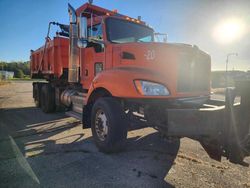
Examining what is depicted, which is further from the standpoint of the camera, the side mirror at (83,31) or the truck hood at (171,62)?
the side mirror at (83,31)

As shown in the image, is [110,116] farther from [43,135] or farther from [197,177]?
[43,135]

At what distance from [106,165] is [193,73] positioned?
232 centimetres

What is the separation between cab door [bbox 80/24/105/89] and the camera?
198 inches

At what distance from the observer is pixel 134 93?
11.9ft

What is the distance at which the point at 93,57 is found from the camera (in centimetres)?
546

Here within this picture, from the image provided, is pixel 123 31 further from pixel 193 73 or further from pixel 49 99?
pixel 49 99

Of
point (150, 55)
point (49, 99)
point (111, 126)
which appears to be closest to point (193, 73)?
point (150, 55)

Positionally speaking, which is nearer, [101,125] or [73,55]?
[101,125]

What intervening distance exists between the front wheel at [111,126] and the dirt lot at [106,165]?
214 mm

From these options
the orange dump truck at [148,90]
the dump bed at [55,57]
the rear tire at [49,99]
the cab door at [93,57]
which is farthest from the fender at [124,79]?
the rear tire at [49,99]

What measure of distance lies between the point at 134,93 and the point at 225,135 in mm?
1493

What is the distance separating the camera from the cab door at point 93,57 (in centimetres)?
503

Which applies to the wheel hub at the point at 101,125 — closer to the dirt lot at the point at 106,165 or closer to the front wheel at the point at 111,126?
the front wheel at the point at 111,126

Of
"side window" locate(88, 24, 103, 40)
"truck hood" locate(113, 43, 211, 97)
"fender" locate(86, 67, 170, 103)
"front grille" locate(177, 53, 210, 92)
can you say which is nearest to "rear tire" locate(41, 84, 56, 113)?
"side window" locate(88, 24, 103, 40)
